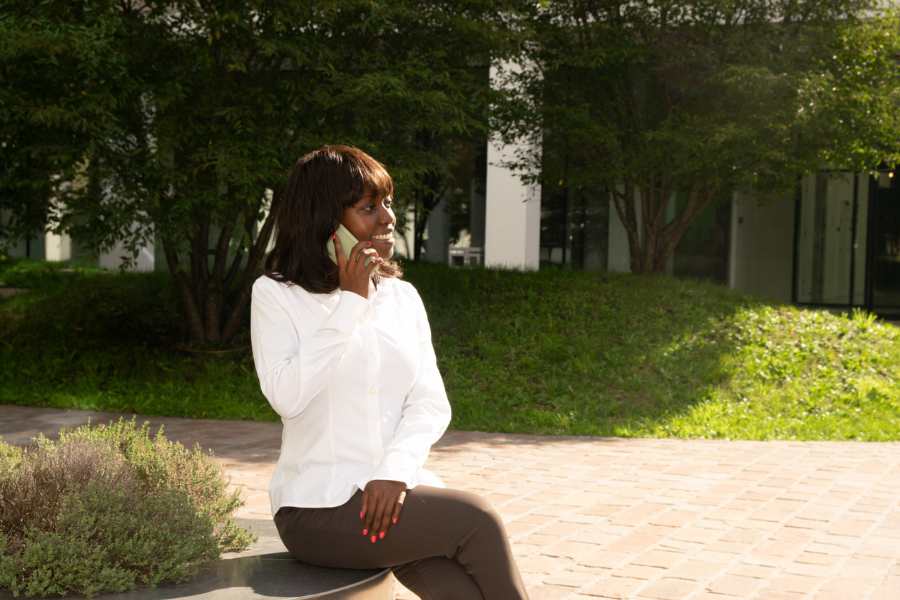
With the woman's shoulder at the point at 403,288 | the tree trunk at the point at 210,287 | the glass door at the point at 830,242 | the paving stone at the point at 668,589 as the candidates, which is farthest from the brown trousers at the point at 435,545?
the glass door at the point at 830,242

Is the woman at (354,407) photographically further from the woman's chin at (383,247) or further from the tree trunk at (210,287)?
the tree trunk at (210,287)

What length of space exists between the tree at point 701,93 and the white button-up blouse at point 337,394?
391 inches

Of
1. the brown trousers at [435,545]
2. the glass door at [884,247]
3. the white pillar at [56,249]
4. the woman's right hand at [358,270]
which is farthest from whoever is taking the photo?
the white pillar at [56,249]

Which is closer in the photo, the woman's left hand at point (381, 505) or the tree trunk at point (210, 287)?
the woman's left hand at point (381, 505)

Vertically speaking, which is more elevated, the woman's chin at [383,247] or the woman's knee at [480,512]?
the woman's chin at [383,247]

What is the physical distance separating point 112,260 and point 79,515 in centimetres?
2040

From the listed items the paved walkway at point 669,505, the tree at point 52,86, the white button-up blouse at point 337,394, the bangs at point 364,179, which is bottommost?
the paved walkway at point 669,505

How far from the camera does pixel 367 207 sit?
336 cm

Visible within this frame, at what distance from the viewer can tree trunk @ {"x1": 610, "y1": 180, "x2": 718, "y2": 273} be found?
50.4 feet

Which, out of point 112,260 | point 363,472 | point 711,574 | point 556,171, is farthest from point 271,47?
point 112,260

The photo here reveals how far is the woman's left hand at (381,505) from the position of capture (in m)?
3.11

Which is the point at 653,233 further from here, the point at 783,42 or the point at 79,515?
the point at 79,515

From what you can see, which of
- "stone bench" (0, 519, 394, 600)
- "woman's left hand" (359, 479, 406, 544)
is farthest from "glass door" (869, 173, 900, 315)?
"woman's left hand" (359, 479, 406, 544)

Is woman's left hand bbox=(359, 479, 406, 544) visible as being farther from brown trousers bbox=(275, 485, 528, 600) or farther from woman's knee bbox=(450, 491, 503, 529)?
woman's knee bbox=(450, 491, 503, 529)
